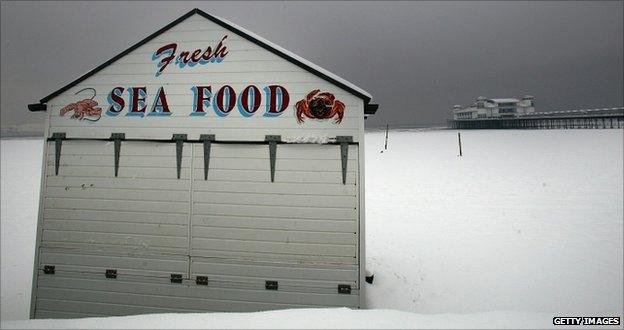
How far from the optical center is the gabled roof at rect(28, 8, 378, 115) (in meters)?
6.13

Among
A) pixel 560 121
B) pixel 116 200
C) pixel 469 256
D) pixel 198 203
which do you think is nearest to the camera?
pixel 198 203

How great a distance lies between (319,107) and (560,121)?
9003 centimetres

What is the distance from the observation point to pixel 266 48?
6.40 metres

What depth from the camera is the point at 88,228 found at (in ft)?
21.6

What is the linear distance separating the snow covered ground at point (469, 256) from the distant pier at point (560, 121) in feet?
196

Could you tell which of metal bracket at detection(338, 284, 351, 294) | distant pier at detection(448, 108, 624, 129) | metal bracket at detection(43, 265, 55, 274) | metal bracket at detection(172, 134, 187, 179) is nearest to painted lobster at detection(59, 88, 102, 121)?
metal bracket at detection(172, 134, 187, 179)

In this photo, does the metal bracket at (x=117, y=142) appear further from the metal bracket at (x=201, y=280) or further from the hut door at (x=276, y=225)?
the metal bracket at (x=201, y=280)

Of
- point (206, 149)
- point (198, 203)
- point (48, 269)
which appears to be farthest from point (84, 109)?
point (48, 269)

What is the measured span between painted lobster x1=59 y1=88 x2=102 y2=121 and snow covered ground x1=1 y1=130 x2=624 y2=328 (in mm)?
4426

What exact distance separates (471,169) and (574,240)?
45.9 feet

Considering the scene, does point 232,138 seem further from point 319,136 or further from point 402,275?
point 402,275

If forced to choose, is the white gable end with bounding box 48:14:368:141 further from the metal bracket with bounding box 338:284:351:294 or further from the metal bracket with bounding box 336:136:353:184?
the metal bracket with bounding box 338:284:351:294

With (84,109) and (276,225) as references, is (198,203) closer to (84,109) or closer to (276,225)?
(276,225)

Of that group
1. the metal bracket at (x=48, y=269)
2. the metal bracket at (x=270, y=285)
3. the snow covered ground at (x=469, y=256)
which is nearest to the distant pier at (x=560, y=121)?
the snow covered ground at (x=469, y=256)
